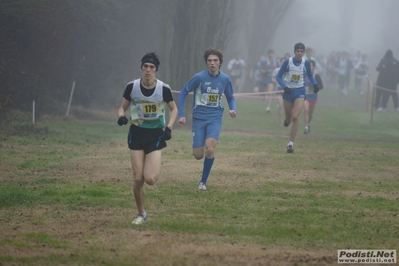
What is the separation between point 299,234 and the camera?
8070 mm

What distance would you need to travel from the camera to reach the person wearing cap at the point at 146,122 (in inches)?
334

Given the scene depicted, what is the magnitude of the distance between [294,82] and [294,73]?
0.22 meters

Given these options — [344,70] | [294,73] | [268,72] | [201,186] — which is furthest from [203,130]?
[344,70]

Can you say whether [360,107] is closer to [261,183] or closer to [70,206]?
[261,183]

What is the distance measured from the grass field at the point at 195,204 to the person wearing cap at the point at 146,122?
0.68m

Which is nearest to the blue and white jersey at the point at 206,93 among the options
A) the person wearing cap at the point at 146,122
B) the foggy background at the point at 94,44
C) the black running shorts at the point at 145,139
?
the person wearing cap at the point at 146,122

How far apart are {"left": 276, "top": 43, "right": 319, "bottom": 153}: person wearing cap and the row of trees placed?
235 inches

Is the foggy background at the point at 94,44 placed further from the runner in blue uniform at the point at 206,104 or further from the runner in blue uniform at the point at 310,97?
the runner in blue uniform at the point at 206,104

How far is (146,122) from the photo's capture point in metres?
8.68

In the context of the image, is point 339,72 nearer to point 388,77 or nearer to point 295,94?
point 388,77

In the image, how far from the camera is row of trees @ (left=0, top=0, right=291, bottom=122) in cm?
1858

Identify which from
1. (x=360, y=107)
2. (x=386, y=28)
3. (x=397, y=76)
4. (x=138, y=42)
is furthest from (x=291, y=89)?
(x=386, y=28)

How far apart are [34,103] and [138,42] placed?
10072mm

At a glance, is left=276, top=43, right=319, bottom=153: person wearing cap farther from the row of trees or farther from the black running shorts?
the black running shorts
